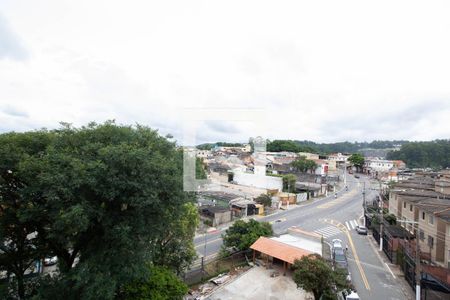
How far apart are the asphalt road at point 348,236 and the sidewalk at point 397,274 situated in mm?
113

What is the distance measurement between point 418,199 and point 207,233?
1389cm

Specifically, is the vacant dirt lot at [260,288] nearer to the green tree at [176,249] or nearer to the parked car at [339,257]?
the green tree at [176,249]

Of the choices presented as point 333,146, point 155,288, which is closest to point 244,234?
point 155,288

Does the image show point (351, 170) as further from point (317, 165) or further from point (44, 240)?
point (44, 240)

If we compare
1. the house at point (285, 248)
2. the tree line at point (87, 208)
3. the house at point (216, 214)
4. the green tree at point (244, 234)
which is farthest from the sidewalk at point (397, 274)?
the house at point (216, 214)

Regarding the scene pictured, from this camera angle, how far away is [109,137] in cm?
823

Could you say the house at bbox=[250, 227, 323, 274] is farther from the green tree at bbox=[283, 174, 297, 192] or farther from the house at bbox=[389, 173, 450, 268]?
the green tree at bbox=[283, 174, 297, 192]

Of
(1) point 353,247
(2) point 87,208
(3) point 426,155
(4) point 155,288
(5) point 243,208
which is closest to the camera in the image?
(2) point 87,208

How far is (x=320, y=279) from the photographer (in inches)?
332

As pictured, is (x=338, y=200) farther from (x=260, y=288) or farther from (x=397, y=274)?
(x=260, y=288)

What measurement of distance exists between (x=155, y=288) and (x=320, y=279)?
17.0 ft

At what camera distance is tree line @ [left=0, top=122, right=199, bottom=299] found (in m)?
6.52

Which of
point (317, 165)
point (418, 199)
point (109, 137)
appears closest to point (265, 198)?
point (418, 199)

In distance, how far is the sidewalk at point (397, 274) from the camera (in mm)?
10438
